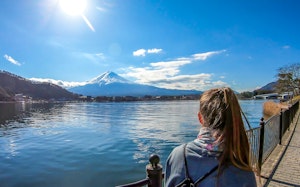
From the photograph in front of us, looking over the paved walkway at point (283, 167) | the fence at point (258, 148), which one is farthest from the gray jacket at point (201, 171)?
the paved walkway at point (283, 167)

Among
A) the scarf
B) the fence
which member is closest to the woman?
the scarf

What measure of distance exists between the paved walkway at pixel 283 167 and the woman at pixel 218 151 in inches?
196

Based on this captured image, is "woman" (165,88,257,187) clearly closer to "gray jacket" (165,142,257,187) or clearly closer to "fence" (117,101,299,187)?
"gray jacket" (165,142,257,187)

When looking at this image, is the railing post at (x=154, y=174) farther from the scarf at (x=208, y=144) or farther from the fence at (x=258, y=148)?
the scarf at (x=208, y=144)

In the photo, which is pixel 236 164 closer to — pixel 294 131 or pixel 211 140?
pixel 211 140

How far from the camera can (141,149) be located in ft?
58.3

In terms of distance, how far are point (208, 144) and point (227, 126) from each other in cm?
16

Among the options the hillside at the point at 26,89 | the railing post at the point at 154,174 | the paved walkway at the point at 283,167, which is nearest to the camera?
the railing post at the point at 154,174

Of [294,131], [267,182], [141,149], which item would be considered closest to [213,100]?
[267,182]

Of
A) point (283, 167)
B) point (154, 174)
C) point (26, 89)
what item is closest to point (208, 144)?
point (154, 174)

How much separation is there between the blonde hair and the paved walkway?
16.3 feet

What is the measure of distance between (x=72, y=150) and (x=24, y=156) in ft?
9.55

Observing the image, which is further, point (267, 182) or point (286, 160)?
point (286, 160)

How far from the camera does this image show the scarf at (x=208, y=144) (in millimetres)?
1661
